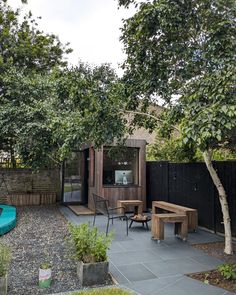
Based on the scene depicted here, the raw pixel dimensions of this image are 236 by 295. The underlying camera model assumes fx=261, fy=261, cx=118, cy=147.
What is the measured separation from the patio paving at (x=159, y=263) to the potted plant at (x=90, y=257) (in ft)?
1.01

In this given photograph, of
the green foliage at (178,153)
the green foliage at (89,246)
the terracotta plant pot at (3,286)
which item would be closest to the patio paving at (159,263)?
the green foliage at (89,246)

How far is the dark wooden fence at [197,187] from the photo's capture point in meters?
5.91

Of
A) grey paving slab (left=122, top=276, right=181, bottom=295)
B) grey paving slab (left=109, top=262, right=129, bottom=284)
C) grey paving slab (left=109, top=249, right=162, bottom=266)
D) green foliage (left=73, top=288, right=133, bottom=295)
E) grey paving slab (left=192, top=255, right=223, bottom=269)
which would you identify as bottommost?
grey paving slab (left=192, top=255, right=223, bottom=269)

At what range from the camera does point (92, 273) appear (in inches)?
140

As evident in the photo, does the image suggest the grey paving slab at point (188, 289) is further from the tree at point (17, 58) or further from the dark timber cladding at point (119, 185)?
the tree at point (17, 58)

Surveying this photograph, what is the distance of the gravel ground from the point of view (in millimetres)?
3475

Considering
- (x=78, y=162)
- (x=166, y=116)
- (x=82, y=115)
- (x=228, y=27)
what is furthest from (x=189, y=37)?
(x=78, y=162)

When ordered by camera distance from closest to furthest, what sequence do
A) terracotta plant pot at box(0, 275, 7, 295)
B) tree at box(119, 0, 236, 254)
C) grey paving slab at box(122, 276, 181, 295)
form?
terracotta plant pot at box(0, 275, 7, 295) < grey paving slab at box(122, 276, 181, 295) < tree at box(119, 0, 236, 254)

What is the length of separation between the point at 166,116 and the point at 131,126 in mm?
1877

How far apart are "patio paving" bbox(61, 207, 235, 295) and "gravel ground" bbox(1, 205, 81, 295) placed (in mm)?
767

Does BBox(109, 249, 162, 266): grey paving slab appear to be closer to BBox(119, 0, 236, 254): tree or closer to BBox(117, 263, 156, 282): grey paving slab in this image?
BBox(117, 263, 156, 282): grey paving slab

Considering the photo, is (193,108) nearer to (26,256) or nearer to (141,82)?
(141,82)

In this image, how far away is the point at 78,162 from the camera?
34.5 ft

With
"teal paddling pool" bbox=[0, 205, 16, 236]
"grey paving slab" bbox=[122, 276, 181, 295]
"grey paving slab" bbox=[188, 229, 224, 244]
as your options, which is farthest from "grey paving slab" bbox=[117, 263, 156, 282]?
"teal paddling pool" bbox=[0, 205, 16, 236]
